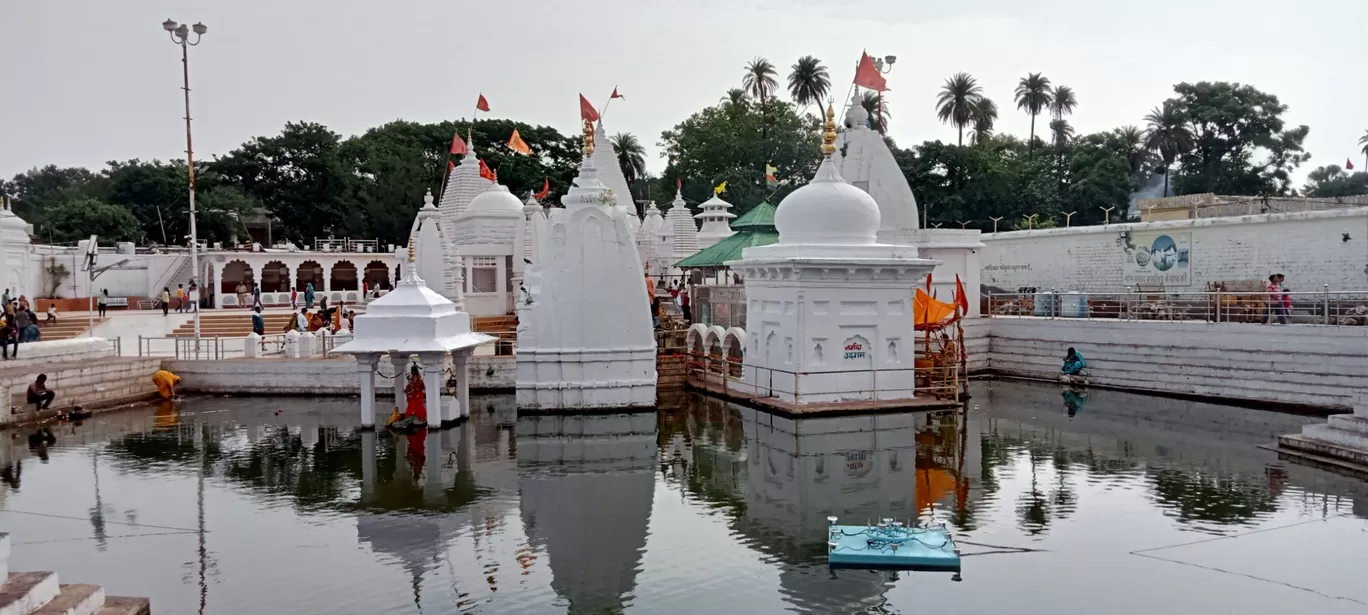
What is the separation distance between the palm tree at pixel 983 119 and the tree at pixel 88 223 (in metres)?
47.4

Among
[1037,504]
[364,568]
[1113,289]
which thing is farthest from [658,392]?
[1113,289]

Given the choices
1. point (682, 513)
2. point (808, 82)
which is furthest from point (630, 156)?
point (682, 513)

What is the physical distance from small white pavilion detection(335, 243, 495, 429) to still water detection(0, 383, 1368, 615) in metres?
0.83

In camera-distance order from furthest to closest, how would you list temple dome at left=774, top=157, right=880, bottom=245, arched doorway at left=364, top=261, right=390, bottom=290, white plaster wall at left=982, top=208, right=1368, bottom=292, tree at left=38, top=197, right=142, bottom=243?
arched doorway at left=364, top=261, right=390, bottom=290, tree at left=38, top=197, right=142, bottom=243, white plaster wall at left=982, top=208, right=1368, bottom=292, temple dome at left=774, top=157, right=880, bottom=245

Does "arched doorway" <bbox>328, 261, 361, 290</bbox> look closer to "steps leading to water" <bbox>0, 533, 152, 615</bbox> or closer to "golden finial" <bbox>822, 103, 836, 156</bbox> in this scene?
"golden finial" <bbox>822, 103, 836, 156</bbox>

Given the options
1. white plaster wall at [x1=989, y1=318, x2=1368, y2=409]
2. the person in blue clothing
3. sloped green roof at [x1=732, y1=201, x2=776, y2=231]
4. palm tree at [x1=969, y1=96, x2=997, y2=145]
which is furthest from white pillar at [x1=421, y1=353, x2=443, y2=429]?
palm tree at [x1=969, y1=96, x2=997, y2=145]

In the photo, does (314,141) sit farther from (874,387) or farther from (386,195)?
(874,387)

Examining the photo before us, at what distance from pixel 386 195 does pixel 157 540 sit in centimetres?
4472

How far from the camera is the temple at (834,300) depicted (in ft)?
64.8

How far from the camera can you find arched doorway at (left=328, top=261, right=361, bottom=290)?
50.6 m

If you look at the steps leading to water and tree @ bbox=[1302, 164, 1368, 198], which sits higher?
tree @ bbox=[1302, 164, 1368, 198]

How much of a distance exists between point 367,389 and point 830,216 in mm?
9607

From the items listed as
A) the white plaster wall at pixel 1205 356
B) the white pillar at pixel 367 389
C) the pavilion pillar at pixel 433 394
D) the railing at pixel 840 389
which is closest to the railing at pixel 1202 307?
the white plaster wall at pixel 1205 356

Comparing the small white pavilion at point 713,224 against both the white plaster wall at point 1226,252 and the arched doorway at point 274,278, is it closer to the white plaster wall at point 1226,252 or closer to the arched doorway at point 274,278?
the white plaster wall at point 1226,252
